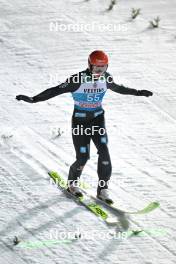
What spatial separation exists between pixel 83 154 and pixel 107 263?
1517 mm

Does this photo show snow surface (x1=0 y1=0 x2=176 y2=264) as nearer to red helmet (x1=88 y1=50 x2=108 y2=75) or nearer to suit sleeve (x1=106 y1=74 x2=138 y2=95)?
suit sleeve (x1=106 y1=74 x2=138 y2=95)

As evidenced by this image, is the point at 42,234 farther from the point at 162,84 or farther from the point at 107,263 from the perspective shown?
the point at 162,84

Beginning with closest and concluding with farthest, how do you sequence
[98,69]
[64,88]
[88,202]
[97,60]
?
[97,60], [98,69], [64,88], [88,202]

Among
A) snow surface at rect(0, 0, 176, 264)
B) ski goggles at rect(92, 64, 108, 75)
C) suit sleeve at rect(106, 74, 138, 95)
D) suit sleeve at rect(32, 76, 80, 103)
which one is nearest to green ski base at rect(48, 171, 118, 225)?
snow surface at rect(0, 0, 176, 264)

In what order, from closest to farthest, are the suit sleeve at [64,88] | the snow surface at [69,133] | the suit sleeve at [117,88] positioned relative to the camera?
the snow surface at [69,133], the suit sleeve at [64,88], the suit sleeve at [117,88]

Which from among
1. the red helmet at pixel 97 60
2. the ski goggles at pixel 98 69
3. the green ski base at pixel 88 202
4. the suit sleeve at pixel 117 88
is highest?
the red helmet at pixel 97 60

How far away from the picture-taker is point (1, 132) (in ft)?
30.8

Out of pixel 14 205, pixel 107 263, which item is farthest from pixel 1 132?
pixel 107 263

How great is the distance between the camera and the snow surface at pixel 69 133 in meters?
7.12

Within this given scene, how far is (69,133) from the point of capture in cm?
955

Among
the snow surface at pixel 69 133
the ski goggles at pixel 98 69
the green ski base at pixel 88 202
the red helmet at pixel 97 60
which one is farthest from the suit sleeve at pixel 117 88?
the green ski base at pixel 88 202

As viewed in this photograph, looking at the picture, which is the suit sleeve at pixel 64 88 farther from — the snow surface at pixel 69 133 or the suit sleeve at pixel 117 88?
the snow surface at pixel 69 133

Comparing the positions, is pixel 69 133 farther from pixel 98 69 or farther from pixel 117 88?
pixel 98 69

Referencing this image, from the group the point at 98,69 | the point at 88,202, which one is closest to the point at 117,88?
the point at 98,69
